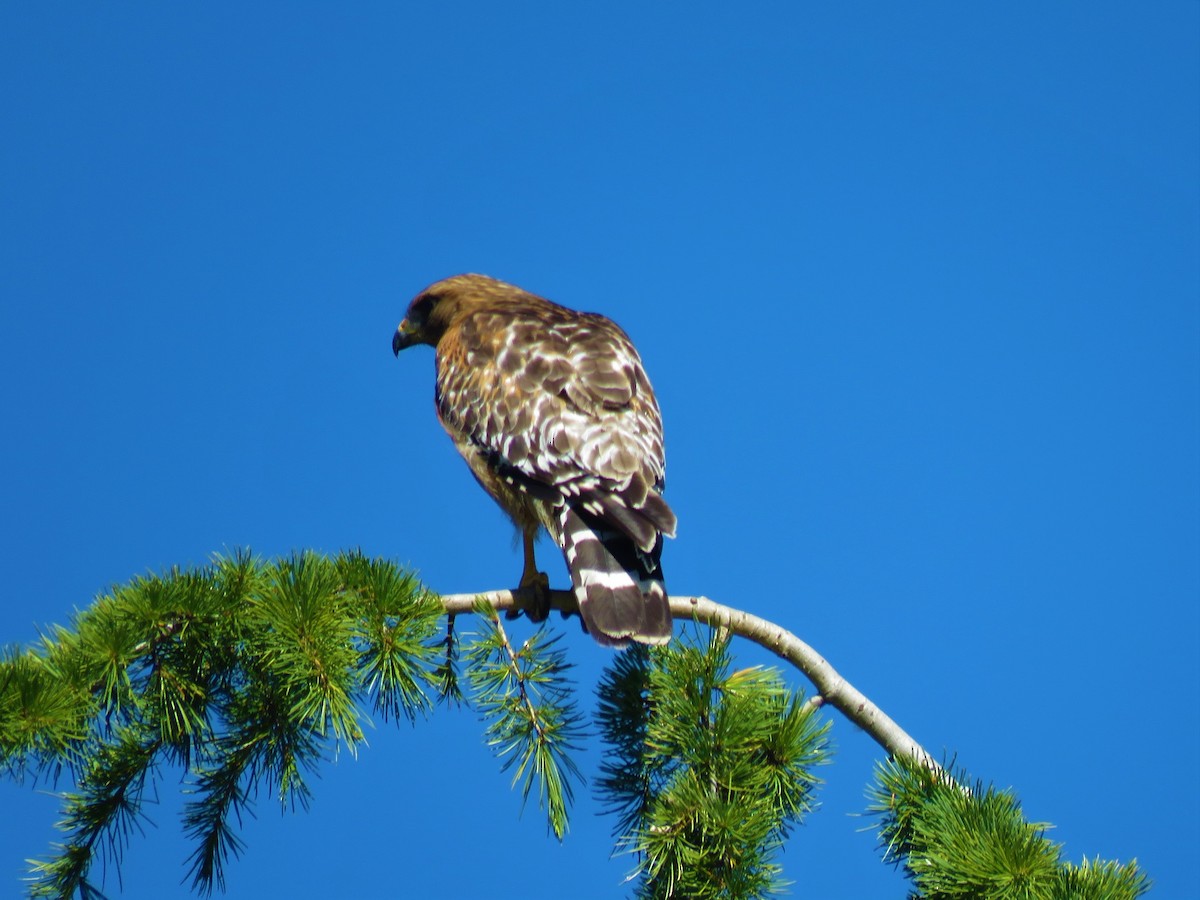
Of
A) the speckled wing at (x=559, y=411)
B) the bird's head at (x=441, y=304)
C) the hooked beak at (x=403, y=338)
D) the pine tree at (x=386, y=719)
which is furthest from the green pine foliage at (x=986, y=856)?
the hooked beak at (x=403, y=338)

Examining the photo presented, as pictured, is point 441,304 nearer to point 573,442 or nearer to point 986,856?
point 573,442

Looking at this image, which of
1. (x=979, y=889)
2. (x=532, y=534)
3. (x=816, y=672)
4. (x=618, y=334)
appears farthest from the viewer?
(x=618, y=334)

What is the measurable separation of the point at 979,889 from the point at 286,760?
1.76 meters

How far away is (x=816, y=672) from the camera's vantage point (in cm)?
339

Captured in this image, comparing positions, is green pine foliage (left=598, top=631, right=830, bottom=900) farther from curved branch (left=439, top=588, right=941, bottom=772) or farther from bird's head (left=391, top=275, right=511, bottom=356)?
bird's head (left=391, top=275, right=511, bottom=356)

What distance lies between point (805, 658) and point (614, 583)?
2.00ft

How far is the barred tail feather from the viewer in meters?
3.46

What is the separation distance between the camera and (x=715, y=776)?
117 inches

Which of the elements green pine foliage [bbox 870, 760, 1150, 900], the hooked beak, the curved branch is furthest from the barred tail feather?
the hooked beak

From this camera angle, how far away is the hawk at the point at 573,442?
3.64 meters

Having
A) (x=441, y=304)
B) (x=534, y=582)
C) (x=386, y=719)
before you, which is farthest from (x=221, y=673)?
(x=441, y=304)

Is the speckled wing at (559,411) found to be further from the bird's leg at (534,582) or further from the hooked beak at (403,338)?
the hooked beak at (403,338)

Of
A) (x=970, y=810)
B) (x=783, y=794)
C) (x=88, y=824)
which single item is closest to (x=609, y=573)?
(x=783, y=794)

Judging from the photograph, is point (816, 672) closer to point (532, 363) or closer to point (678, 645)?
point (678, 645)
